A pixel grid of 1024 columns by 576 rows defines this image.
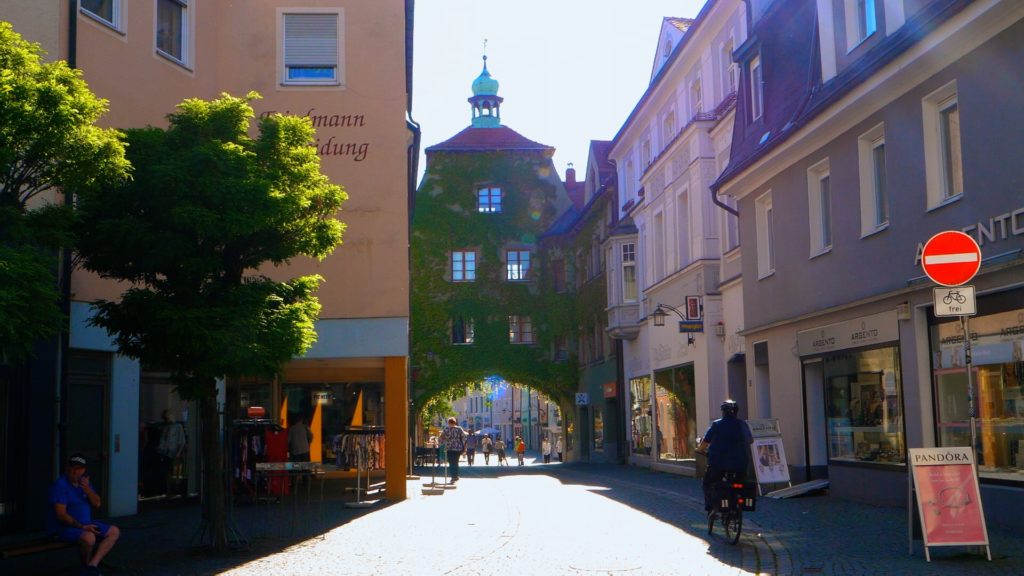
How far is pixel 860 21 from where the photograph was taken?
18609 millimetres

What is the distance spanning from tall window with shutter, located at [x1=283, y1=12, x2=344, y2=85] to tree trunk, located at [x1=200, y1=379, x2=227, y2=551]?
1143 cm

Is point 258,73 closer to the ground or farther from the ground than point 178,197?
farther from the ground

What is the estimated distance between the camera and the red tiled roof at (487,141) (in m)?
58.1

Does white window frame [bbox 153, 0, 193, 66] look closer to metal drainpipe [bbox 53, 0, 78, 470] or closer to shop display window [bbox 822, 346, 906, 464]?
metal drainpipe [bbox 53, 0, 78, 470]

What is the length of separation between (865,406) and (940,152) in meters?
4.95

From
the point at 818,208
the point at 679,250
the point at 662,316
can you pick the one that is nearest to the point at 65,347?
the point at 818,208

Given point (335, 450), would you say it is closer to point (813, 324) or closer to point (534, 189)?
point (813, 324)

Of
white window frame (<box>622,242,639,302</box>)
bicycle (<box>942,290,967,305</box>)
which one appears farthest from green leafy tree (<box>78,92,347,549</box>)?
white window frame (<box>622,242,639,302</box>)

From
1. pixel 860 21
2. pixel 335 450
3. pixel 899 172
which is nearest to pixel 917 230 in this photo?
pixel 899 172

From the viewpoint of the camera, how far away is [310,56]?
79.2 ft

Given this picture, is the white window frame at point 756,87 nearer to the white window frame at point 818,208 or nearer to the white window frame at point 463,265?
the white window frame at point 818,208

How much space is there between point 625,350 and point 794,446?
2202cm

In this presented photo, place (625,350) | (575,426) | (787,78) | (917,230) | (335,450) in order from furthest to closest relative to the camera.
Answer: (575,426) → (625,350) → (335,450) → (787,78) → (917,230)

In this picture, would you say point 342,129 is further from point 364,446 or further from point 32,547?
point 32,547
